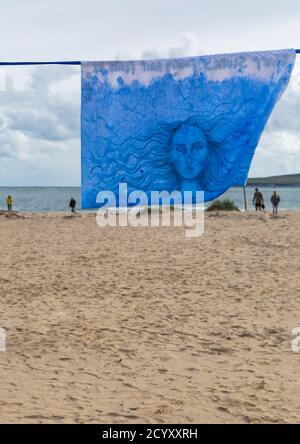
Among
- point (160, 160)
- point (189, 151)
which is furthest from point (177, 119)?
point (160, 160)

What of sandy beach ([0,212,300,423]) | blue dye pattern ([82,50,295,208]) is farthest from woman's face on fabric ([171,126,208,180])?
sandy beach ([0,212,300,423])

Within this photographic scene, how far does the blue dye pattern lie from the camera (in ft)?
17.5

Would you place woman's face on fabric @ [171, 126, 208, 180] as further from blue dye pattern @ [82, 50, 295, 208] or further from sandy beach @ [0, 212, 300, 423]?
sandy beach @ [0, 212, 300, 423]

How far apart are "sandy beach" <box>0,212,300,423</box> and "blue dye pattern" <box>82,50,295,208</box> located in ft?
6.36

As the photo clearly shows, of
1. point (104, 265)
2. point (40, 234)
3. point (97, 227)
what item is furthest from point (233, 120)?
point (97, 227)

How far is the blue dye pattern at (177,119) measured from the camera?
17.5 ft

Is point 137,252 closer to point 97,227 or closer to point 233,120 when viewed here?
point 97,227

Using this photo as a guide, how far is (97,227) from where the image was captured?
23.9m

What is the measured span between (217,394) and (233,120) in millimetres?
2652

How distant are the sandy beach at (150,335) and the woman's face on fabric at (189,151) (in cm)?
219

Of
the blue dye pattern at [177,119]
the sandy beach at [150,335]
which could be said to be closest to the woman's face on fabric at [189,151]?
the blue dye pattern at [177,119]

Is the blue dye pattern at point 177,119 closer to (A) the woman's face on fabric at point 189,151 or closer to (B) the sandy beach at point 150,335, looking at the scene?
(A) the woman's face on fabric at point 189,151

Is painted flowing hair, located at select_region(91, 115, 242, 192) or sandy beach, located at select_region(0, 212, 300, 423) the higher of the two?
painted flowing hair, located at select_region(91, 115, 242, 192)
